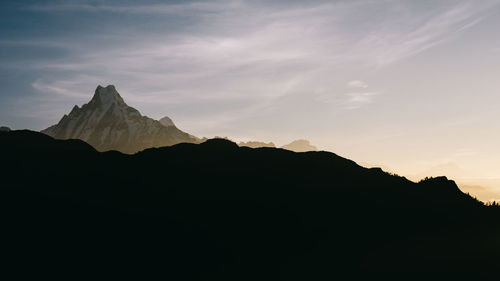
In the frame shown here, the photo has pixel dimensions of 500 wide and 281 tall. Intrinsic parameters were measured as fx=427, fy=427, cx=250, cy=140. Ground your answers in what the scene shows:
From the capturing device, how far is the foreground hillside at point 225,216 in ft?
313

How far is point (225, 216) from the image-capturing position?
407ft

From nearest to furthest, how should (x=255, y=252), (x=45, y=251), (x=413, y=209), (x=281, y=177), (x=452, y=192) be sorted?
1. (x=45, y=251)
2. (x=255, y=252)
3. (x=413, y=209)
4. (x=281, y=177)
5. (x=452, y=192)

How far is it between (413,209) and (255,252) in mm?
65028

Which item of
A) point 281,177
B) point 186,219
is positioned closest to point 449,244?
point 281,177

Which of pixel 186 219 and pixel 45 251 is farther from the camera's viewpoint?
pixel 186 219

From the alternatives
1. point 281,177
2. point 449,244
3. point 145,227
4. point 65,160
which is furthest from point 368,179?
point 65,160

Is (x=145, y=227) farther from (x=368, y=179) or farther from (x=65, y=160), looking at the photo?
(x=368, y=179)

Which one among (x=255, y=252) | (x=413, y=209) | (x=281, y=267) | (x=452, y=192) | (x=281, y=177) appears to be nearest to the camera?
(x=281, y=267)

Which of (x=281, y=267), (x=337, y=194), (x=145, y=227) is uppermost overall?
(x=337, y=194)

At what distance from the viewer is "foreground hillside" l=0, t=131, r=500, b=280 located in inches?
3760

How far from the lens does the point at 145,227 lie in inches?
4237

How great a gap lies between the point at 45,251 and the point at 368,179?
116931 mm

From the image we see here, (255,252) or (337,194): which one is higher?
(337,194)

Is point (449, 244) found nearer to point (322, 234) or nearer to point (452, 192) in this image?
point (322, 234)
